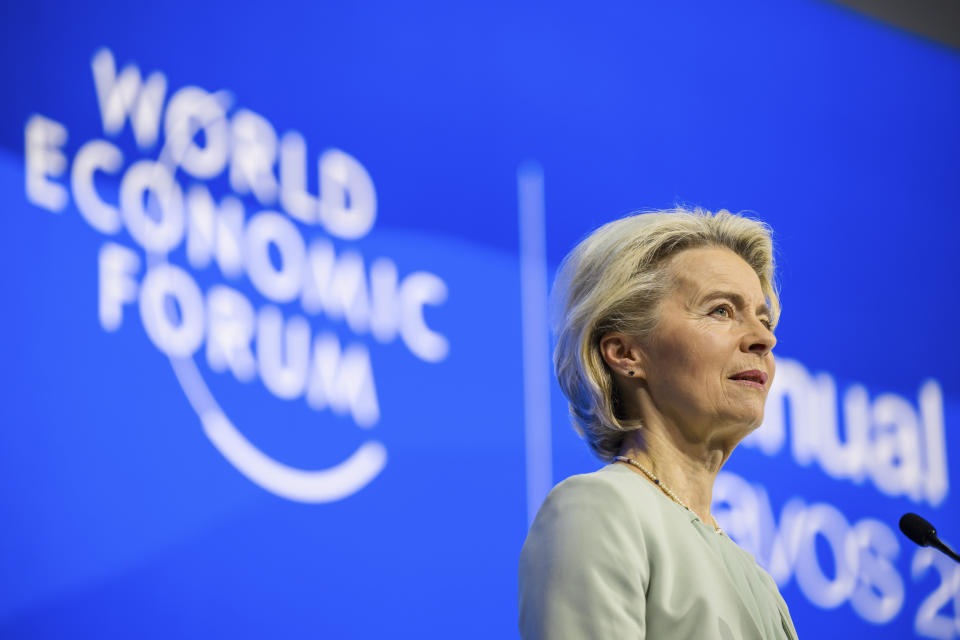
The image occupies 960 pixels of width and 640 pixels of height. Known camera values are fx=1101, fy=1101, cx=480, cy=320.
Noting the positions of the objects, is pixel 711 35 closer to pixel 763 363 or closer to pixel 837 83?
pixel 837 83

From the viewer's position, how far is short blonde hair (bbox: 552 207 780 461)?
1644mm

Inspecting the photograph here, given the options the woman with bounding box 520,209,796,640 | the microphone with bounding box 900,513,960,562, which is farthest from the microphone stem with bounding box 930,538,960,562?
the woman with bounding box 520,209,796,640

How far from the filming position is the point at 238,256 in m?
2.41

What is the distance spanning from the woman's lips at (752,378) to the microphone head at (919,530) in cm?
28

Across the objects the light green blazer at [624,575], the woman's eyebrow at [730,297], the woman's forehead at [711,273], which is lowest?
the light green blazer at [624,575]

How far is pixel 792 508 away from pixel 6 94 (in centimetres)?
237

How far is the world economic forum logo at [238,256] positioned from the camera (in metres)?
2.26

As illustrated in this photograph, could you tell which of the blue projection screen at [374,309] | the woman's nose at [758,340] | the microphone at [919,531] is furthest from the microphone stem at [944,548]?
the blue projection screen at [374,309]

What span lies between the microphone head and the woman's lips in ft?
0.91

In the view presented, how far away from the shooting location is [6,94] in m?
2.20

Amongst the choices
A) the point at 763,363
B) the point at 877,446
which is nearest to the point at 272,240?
the point at 763,363

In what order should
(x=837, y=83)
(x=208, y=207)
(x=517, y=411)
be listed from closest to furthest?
(x=208, y=207) → (x=517, y=411) → (x=837, y=83)

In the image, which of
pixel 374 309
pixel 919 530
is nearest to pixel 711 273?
pixel 919 530

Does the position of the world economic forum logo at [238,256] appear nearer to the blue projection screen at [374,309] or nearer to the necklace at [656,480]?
the blue projection screen at [374,309]
